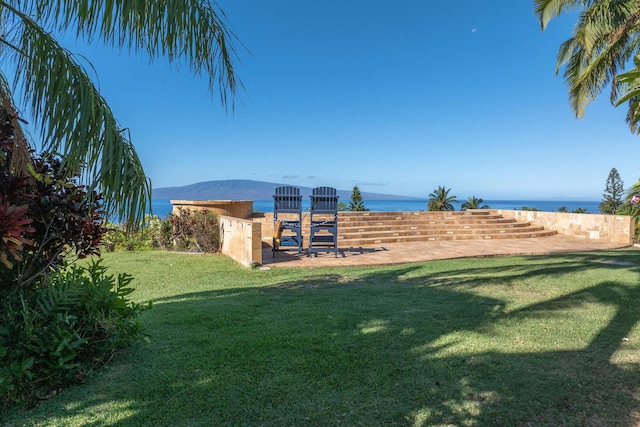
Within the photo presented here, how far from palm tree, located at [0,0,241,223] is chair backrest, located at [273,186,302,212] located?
21.5 ft

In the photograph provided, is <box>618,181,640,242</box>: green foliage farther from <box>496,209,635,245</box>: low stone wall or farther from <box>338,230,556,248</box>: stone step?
<box>338,230,556,248</box>: stone step

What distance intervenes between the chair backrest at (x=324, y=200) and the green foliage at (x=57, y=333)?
6.17 metres

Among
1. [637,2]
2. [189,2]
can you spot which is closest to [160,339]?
[189,2]

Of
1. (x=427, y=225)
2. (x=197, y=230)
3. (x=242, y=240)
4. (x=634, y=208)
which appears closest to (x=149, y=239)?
(x=197, y=230)

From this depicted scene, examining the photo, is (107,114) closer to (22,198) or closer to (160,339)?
(22,198)

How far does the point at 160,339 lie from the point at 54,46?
8.32ft

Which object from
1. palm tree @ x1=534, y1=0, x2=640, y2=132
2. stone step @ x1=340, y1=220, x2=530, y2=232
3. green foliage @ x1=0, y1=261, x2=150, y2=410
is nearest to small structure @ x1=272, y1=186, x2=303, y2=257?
stone step @ x1=340, y1=220, x2=530, y2=232

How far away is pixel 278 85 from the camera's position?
21.0 meters

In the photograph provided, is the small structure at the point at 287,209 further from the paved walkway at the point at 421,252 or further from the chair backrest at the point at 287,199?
the paved walkway at the point at 421,252

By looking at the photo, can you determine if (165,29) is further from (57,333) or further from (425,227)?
(425,227)

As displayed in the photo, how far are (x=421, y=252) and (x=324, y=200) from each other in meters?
2.93

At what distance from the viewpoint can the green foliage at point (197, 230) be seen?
30.1 ft

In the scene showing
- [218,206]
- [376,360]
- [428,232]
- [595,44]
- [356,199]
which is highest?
[595,44]

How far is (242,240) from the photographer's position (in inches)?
303
